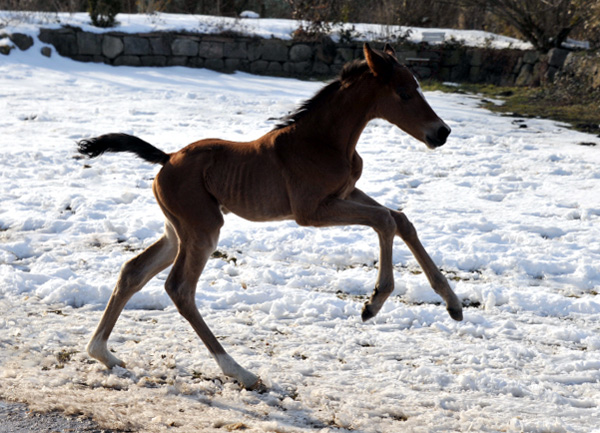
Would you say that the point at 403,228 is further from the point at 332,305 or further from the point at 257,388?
the point at 332,305

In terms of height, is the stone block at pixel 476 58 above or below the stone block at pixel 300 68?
above

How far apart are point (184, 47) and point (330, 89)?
46.2 ft

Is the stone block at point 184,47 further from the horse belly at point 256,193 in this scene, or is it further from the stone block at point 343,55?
the horse belly at point 256,193

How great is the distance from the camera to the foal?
3.61 metres

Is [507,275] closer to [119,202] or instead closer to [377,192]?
[377,192]

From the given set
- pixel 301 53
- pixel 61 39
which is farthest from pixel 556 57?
pixel 61 39

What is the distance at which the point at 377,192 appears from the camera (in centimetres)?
824

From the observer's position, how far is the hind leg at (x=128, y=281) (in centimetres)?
403

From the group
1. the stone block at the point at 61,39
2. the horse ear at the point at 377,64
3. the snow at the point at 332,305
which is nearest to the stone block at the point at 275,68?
the stone block at the point at 61,39

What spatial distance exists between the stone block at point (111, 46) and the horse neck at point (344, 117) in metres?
14.3

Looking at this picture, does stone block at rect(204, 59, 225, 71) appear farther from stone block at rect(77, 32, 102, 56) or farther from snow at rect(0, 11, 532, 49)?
stone block at rect(77, 32, 102, 56)

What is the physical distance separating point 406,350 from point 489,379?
612 mm

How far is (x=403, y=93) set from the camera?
356cm

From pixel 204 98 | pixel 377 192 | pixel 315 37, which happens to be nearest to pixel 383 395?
pixel 377 192
